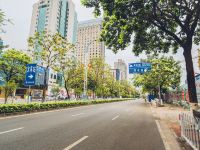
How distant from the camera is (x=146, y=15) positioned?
11016 mm

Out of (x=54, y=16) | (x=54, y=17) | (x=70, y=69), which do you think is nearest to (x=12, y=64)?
(x=70, y=69)

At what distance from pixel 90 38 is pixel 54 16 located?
75.4m

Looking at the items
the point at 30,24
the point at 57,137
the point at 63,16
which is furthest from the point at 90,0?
the point at 30,24

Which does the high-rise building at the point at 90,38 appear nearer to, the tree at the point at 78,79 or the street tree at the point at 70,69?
the tree at the point at 78,79

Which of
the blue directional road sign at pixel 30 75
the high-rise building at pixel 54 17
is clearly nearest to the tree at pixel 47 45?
the blue directional road sign at pixel 30 75

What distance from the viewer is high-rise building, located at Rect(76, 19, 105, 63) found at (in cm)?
17238

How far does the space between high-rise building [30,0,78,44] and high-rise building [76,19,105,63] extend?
51.0m

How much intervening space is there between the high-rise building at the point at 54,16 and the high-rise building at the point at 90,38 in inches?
2006

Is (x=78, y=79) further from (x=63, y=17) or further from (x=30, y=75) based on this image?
(x=63, y=17)

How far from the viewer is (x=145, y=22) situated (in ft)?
39.3

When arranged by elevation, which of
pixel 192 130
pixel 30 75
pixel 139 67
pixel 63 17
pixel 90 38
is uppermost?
pixel 90 38

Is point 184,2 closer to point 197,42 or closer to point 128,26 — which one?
point 128,26

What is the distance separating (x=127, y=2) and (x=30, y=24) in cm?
12241

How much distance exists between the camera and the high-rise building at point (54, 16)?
4227 inches
